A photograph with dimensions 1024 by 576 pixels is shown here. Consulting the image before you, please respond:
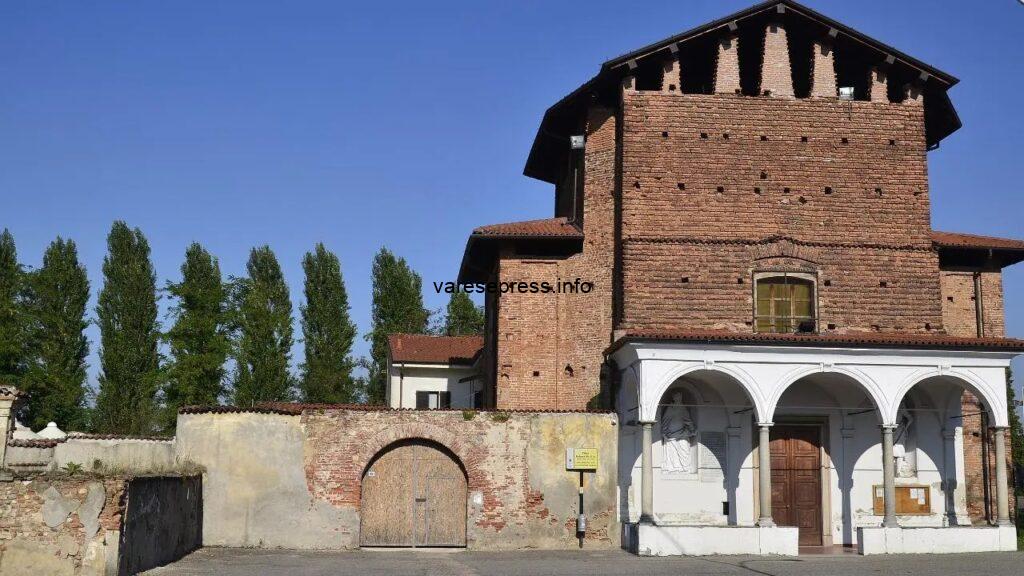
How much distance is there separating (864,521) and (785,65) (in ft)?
38.1

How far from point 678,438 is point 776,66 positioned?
10.1m

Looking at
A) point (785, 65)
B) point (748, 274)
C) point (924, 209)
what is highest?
point (785, 65)

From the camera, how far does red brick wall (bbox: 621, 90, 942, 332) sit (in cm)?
2608

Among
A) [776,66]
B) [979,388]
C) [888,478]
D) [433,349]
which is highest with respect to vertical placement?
[776,66]

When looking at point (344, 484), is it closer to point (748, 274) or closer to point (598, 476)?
point (598, 476)

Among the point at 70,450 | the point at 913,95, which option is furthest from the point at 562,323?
the point at 70,450

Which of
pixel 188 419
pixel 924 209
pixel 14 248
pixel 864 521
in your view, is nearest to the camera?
pixel 188 419

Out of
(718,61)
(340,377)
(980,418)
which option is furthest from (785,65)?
(340,377)

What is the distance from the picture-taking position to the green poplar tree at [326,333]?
178 ft

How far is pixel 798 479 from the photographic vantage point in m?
25.3

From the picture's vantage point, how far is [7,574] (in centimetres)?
1555

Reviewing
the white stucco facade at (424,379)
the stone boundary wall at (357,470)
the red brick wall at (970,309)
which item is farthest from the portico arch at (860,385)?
the white stucco facade at (424,379)

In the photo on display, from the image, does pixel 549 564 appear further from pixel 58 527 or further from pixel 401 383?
pixel 401 383

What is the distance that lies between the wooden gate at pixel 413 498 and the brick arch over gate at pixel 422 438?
24 centimetres
